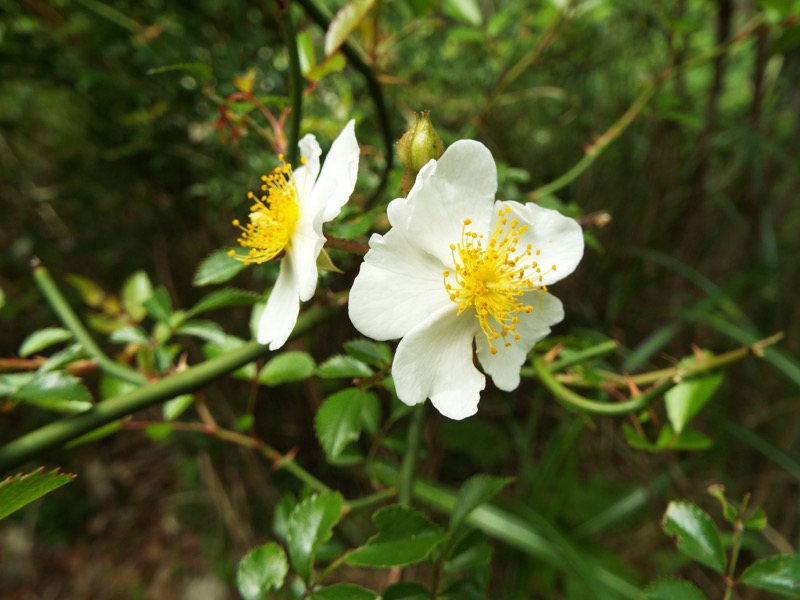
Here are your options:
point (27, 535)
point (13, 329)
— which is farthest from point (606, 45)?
point (27, 535)

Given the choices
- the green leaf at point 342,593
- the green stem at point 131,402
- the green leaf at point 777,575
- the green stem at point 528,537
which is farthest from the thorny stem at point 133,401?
the green stem at point 528,537

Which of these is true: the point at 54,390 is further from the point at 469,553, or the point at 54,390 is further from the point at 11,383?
the point at 469,553

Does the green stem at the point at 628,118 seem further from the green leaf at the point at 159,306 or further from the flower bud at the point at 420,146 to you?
the green leaf at the point at 159,306

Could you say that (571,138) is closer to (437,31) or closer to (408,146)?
(437,31)

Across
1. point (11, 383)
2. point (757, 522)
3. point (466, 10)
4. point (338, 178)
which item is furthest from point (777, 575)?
point (466, 10)

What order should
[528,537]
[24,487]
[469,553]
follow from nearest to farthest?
[24,487] < [469,553] < [528,537]

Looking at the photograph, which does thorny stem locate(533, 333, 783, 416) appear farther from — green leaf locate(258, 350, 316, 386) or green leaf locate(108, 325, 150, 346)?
green leaf locate(108, 325, 150, 346)
